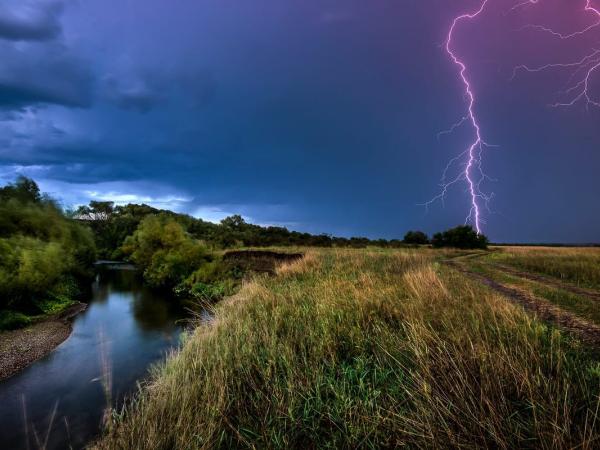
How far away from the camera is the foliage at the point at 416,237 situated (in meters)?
70.2

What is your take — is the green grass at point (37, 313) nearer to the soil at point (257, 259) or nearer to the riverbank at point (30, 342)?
the riverbank at point (30, 342)

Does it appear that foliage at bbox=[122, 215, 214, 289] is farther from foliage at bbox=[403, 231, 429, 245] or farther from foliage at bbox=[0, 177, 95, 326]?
foliage at bbox=[403, 231, 429, 245]

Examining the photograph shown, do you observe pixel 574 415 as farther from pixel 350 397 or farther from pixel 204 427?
pixel 204 427

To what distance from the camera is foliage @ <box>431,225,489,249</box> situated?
2399 inches

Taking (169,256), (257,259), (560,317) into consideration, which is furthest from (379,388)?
(169,256)

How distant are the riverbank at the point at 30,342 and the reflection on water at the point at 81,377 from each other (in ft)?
1.39

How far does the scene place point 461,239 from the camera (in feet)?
201

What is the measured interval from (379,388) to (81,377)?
13.3 m

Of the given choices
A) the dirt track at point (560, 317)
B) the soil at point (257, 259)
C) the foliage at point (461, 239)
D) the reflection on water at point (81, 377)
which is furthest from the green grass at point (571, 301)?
the foliage at point (461, 239)

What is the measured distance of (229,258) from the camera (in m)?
41.2

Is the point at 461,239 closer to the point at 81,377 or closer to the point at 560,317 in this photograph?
the point at 560,317

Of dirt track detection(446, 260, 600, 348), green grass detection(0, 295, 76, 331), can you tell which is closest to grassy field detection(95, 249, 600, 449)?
dirt track detection(446, 260, 600, 348)

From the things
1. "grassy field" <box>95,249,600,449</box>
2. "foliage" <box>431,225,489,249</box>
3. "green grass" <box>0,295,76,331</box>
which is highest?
"foliage" <box>431,225,489,249</box>

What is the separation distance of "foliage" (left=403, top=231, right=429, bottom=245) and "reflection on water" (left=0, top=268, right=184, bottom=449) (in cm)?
5777
